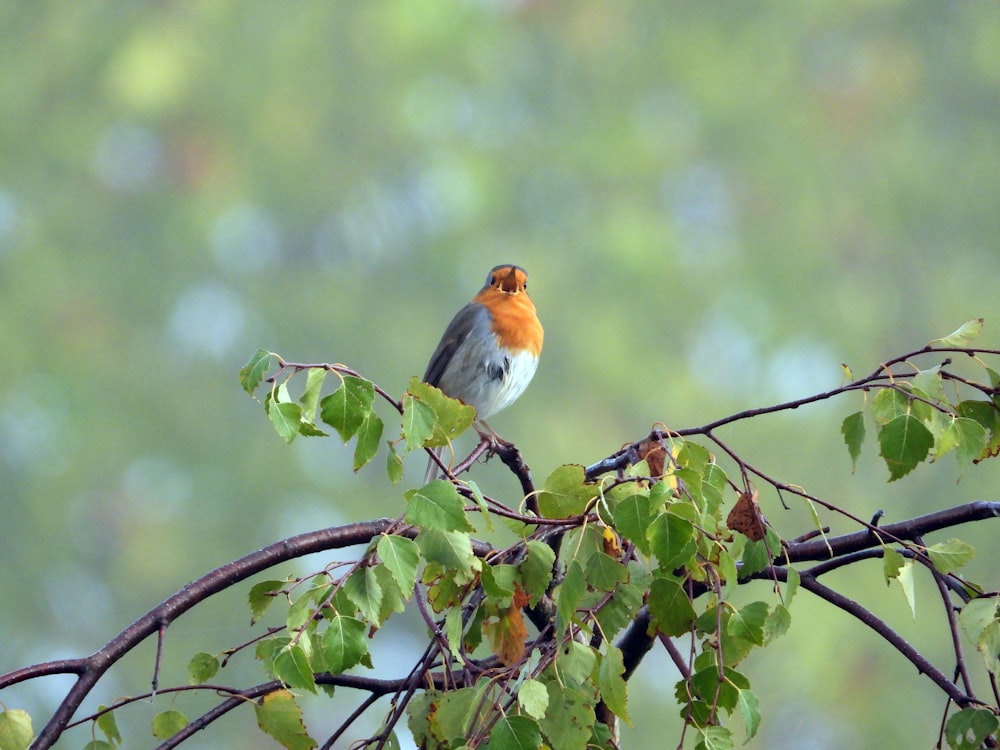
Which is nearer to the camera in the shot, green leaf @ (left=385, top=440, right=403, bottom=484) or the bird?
green leaf @ (left=385, top=440, right=403, bottom=484)

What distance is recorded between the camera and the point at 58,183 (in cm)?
1039

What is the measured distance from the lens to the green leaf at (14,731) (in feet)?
3.51

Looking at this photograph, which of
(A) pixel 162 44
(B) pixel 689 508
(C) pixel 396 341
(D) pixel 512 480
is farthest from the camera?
(A) pixel 162 44

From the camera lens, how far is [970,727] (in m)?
1.00

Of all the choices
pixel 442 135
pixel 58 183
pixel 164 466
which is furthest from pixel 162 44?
pixel 164 466

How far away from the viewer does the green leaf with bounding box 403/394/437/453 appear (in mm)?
959

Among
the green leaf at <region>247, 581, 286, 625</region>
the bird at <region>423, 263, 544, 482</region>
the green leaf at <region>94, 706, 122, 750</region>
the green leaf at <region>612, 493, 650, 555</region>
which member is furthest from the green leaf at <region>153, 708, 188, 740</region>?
the bird at <region>423, 263, 544, 482</region>

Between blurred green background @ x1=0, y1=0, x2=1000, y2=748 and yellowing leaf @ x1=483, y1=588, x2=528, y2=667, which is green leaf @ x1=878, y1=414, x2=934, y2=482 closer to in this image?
yellowing leaf @ x1=483, y1=588, x2=528, y2=667

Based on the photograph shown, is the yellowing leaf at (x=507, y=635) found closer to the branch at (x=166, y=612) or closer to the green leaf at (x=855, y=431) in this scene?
the branch at (x=166, y=612)

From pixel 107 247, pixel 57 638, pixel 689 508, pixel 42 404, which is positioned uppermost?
pixel 107 247

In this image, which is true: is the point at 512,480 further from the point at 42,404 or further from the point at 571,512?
the point at 571,512

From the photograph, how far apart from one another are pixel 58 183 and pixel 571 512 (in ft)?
33.4

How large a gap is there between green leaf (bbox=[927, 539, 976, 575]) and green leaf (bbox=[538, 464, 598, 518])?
29 cm

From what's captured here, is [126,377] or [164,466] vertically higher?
[126,377]
